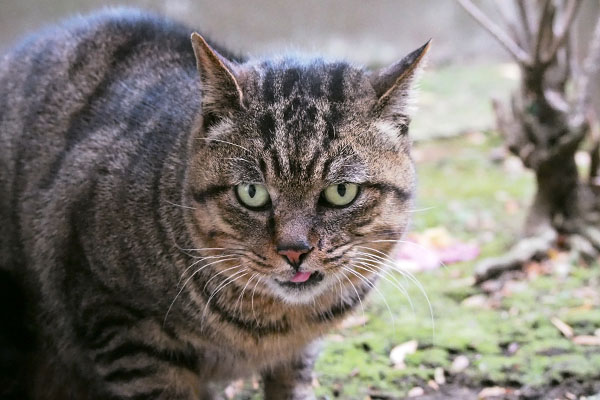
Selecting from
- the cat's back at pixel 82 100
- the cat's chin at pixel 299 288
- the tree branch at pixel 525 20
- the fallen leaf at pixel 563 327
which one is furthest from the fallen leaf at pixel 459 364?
the tree branch at pixel 525 20

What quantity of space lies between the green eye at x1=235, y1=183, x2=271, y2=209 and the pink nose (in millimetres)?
163

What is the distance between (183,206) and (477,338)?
1.53 m

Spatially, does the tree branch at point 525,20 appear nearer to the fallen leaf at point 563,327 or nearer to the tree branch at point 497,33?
the tree branch at point 497,33

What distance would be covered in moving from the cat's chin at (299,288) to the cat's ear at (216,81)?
1.77ft

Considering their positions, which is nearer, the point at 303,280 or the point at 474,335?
the point at 303,280

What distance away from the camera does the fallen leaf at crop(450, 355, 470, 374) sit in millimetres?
2895

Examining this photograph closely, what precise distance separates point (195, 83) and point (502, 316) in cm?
178

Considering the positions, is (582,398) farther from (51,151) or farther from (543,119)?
(51,151)

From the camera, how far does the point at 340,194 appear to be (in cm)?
208

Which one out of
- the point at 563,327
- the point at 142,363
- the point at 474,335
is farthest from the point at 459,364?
the point at 142,363

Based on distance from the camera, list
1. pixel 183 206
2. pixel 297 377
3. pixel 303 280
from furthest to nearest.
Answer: pixel 297 377 → pixel 183 206 → pixel 303 280

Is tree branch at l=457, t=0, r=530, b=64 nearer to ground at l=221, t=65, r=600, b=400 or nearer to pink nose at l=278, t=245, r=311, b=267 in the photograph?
ground at l=221, t=65, r=600, b=400

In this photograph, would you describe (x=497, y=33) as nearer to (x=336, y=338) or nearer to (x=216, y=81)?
(x=336, y=338)

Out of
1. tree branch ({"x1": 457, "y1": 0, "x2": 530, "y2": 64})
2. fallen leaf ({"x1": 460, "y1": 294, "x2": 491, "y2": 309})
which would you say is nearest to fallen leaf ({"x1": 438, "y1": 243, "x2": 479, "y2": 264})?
fallen leaf ({"x1": 460, "y1": 294, "x2": 491, "y2": 309})
